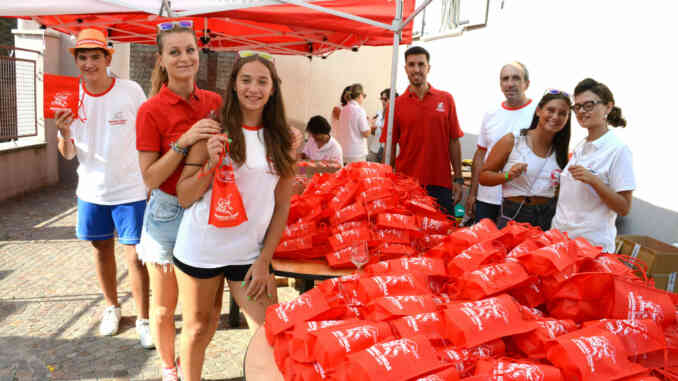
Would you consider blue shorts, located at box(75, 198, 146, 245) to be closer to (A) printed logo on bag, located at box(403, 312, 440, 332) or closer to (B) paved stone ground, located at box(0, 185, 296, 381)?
(B) paved stone ground, located at box(0, 185, 296, 381)

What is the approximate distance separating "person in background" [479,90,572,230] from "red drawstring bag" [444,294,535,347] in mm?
1562

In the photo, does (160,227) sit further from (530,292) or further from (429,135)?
(429,135)

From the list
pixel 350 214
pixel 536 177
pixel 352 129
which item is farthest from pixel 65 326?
pixel 352 129

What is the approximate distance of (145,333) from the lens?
322 centimetres

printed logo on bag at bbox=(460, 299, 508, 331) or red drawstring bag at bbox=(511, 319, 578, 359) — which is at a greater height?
printed logo on bag at bbox=(460, 299, 508, 331)

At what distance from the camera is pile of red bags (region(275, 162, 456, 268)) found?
93.3 inches

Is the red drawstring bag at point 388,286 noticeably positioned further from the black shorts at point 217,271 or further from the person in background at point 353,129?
the person in background at point 353,129

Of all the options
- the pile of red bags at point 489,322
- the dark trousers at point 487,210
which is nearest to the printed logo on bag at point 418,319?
the pile of red bags at point 489,322

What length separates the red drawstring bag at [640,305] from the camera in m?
1.39

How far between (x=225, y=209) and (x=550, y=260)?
45.4 inches

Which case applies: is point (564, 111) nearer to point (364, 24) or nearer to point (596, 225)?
point (596, 225)

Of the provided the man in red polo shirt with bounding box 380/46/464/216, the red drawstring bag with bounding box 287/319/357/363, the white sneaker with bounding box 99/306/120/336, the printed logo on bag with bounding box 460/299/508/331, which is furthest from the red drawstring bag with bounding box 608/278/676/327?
the white sneaker with bounding box 99/306/120/336

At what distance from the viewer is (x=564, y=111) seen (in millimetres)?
2672

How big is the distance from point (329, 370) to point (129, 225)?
2.27m
